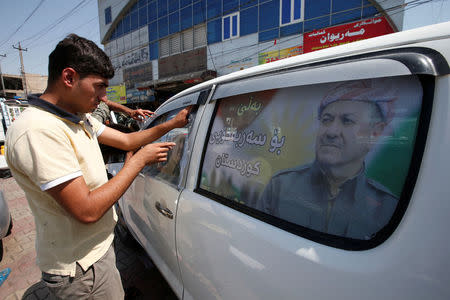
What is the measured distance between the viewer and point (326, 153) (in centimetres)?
79

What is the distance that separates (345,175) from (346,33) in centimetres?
1390

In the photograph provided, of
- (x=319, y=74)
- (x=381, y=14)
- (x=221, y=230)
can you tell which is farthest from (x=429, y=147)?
(x=381, y=14)

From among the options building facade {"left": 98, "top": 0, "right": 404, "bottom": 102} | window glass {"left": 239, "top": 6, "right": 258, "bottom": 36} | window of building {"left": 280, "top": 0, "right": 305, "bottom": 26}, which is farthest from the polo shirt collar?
window glass {"left": 239, "top": 6, "right": 258, "bottom": 36}

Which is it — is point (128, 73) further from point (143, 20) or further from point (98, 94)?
point (98, 94)

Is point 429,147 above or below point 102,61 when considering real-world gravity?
below

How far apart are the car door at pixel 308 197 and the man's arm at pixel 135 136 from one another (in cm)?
37

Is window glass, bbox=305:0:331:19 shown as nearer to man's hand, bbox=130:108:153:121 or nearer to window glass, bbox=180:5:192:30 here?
window glass, bbox=180:5:192:30

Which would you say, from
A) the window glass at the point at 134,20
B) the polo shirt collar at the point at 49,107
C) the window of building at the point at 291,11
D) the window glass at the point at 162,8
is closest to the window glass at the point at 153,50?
the window glass at the point at 162,8

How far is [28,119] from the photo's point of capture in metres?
0.91

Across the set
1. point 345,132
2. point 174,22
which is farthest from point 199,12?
point 345,132

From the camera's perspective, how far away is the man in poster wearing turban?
67 cm

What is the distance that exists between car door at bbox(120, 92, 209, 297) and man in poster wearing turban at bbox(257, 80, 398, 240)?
722 millimetres

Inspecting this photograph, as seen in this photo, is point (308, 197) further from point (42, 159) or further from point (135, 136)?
point (135, 136)

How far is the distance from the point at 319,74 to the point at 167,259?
1.41 metres
